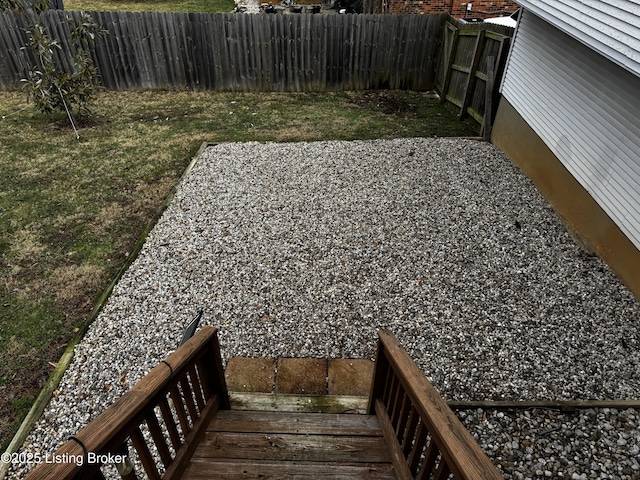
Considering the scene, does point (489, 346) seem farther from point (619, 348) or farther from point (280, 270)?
point (280, 270)

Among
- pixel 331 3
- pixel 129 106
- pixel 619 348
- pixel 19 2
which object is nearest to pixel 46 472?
pixel 619 348

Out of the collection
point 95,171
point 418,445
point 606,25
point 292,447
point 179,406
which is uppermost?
point 606,25

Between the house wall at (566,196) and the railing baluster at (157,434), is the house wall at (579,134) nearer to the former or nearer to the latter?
the house wall at (566,196)

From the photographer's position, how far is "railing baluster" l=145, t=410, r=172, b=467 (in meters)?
1.62

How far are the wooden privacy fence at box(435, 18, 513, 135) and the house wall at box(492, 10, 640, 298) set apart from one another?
328 mm

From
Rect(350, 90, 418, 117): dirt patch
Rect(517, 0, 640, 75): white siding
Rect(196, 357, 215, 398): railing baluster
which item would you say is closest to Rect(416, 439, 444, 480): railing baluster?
Rect(196, 357, 215, 398): railing baluster

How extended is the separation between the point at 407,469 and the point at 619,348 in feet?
8.39

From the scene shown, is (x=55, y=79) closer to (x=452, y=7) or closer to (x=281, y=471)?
(x=281, y=471)

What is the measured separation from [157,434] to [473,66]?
319 inches

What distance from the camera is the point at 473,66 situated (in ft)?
24.6

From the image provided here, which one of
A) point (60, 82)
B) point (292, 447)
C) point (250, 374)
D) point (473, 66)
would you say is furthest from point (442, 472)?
point (60, 82)

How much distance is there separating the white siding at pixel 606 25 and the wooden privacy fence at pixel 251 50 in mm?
5544

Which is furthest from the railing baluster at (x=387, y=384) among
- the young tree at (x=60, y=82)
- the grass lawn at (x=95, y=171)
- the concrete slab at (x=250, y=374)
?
the young tree at (x=60, y=82)

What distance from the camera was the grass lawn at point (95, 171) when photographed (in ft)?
11.8
